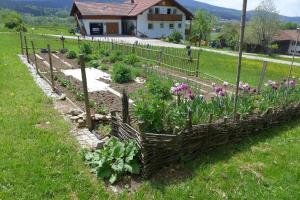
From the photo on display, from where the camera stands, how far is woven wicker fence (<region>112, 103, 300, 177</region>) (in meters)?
3.86

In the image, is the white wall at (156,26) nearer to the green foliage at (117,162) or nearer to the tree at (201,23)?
the tree at (201,23)

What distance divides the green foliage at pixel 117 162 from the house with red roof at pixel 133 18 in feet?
119

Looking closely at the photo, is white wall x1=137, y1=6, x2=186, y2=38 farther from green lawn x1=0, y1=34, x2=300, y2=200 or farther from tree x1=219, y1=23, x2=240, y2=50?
green lawn x1=0, y1=34, x2=300, y2=200

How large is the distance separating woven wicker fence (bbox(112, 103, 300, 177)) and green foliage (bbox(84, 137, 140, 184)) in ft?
0.48

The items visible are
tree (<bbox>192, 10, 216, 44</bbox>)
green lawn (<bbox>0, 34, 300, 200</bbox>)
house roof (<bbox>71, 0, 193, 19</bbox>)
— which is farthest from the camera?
tree (<bbox>192, 10, 216, 44</bbox>)

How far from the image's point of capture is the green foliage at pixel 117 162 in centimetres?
394

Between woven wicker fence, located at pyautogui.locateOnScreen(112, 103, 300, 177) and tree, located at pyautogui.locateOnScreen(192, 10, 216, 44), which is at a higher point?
tree, located at pyautogui.locateOnScreen(192, 10, 216, 44)

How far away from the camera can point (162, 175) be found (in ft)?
13.2

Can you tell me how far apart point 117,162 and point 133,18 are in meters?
38.4

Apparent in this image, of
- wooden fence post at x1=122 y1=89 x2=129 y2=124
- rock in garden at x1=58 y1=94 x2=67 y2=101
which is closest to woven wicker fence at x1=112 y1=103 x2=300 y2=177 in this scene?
wooden fence post at x1=122 y1=89 x2=129 y2=124

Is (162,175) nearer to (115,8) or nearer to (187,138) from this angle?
(187,138)

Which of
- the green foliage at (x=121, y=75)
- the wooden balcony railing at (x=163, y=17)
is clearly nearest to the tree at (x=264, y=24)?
the wooden balcony railing at (x=163, y=17)

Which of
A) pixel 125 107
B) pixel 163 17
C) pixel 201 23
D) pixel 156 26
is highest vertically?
pixel 163 17

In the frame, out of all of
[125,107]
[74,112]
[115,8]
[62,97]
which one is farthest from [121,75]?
[115,8]
